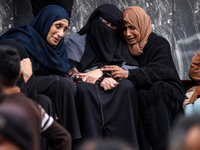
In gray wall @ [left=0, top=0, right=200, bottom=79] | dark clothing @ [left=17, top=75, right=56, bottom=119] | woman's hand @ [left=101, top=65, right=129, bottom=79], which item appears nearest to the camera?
dark clothing @ [left=17, top=75, right=56, bottom=119]

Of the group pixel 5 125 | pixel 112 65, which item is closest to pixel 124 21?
pixel 112 65

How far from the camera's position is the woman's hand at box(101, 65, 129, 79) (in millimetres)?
3672

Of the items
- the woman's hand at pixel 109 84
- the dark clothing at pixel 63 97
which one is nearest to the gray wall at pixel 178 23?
the woman's hand at pixel 109 84

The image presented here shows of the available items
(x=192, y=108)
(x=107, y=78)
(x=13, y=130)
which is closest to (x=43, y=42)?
(x=107, y=78)

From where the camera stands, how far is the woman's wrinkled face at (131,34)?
4.10 m

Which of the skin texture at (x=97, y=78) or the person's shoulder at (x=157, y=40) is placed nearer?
the skin texture at (x=97, y=78)

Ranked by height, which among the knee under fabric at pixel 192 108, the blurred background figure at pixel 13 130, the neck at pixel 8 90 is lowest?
the knee under fabric at pixel 192 108

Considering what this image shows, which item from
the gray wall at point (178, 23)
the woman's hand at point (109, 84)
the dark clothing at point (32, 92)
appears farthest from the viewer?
the gray wall at point (178, 23)

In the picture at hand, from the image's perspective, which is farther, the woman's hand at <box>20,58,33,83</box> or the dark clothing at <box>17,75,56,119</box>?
the woman's hand at <box>20,58,33,83</box>

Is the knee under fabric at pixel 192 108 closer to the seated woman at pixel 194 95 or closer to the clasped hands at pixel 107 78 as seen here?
the seated woman at pixel 194 95

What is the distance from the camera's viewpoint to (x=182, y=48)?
18.0 feet

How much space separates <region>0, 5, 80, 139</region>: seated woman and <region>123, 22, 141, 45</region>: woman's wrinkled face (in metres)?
0.81

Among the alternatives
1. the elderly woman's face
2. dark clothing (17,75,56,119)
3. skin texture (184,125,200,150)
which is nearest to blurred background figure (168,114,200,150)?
skin texture (184,125,200,150)

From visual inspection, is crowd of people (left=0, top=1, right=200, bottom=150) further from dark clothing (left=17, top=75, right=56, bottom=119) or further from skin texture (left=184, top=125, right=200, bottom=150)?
skin texture (left=184, top=125, right=200, bottom=150)
